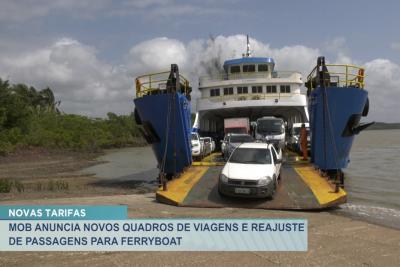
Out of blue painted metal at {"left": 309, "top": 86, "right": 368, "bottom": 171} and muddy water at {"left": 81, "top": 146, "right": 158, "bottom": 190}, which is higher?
blue painted metal at {"left": 309, "top": 86, "right": 368, "bottom": 171}

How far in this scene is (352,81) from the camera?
15.9m

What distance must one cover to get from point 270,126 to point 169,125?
6660 millimetres

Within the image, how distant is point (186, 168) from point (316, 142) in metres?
4.84

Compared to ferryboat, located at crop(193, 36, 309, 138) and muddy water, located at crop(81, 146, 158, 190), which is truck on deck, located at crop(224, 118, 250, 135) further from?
muddy water, located at crop(81, 146, 158, 190)

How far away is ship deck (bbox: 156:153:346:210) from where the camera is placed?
37.1ft

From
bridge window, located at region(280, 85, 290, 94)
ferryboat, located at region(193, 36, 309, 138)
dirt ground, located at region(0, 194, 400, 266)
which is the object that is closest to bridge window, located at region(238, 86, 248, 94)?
ferryboat, located at region(193, 36, 309, 138)

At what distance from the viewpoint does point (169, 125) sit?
1609 cm

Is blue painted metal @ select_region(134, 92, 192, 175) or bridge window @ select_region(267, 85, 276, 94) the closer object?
blue painted metal @ select_region(134, 92, 192, 175)

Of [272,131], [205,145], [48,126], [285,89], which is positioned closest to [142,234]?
[272,131]

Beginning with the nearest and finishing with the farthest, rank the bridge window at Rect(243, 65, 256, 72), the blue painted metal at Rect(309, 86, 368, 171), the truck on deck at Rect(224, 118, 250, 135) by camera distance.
→ the blue painted metal at Rect(309, 86, 368, 171) → the truck on deck at Rect(224, 118, 250, 135) → the bridge window at Rect(243, 65, 256, 72)

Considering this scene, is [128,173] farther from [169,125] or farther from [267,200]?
[267,200]

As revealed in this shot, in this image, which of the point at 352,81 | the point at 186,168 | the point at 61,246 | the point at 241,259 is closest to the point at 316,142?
the point at 352,81

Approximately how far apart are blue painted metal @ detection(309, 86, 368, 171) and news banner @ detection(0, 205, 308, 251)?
9217 mm

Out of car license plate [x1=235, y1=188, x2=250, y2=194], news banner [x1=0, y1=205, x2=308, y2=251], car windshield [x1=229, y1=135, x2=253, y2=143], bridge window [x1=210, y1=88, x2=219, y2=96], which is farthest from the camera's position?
bridge window [x1=210, y1=88, x2=219, y2=96]
